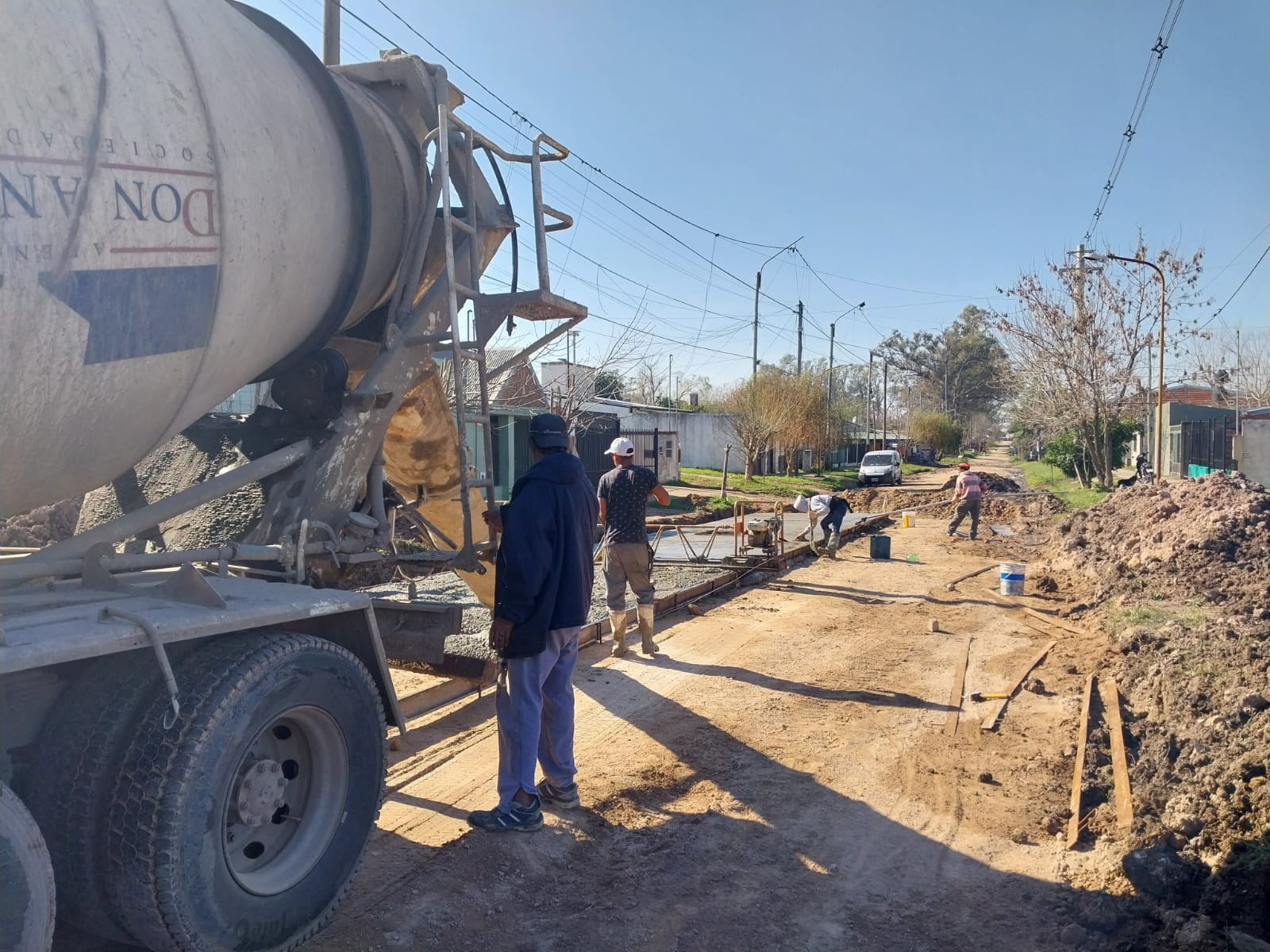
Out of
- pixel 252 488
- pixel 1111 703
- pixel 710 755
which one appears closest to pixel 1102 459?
pixel 1111 703

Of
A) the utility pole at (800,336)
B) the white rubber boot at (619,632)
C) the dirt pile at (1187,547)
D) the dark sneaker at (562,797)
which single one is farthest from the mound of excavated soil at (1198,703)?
the utility pole at (800,336)

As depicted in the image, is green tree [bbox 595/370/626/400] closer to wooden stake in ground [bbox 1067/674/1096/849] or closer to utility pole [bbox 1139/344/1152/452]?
utility pole [bbox 1139/344/1152/452]

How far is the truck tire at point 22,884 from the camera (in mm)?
2297

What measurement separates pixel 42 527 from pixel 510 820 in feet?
8.57

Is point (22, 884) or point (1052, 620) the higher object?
point (22, 884)

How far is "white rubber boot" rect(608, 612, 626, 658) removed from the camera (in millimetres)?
8042

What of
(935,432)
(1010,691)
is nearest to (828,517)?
(1010,691)

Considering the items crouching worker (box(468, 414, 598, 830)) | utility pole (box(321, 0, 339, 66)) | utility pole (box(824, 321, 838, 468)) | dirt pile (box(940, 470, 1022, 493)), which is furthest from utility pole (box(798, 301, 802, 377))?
crouching worker (box(468, 414, 598, 830))

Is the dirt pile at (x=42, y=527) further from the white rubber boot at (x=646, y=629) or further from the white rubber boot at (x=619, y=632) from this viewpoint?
the white rubber boot at (x=646, y=629)

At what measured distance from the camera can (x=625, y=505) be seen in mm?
8188

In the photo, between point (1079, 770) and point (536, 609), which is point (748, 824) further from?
point (1079, 770)

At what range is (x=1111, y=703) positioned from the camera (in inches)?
264

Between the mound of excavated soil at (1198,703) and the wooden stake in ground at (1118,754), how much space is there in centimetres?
6

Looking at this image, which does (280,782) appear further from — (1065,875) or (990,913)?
(1065,875)
